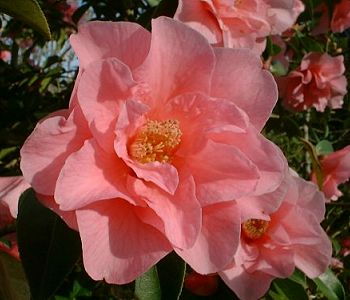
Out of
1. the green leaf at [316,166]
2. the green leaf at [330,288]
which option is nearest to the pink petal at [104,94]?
the green leaf at [330,288]

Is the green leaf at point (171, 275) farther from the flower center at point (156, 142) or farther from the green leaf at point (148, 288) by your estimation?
the flower center at point (156, 142)

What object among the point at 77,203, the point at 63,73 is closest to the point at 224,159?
the point at 77,203

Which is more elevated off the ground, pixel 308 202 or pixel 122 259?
pixel 122 259

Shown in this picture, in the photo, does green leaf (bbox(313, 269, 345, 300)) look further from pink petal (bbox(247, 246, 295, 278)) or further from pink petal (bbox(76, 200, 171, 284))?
pink petal (bbox(76, 200, 171, 284))

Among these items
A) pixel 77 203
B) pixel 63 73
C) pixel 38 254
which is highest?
pixel 77 203

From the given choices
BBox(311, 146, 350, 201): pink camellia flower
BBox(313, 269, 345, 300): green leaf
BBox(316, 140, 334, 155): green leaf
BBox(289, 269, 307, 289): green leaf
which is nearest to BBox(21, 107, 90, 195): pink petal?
BBox(289, 269, 307, 289): green leaf

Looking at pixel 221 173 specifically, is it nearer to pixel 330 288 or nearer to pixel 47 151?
pixel 47 151

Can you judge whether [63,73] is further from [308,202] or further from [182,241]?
[182,241]
